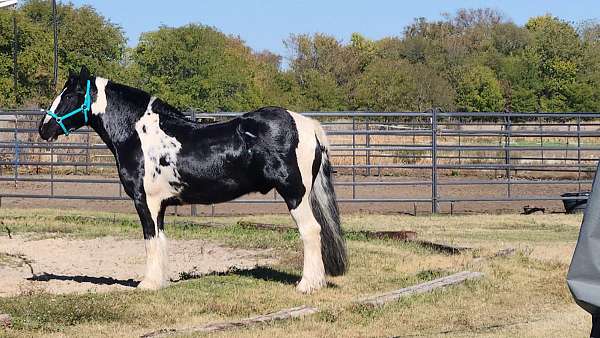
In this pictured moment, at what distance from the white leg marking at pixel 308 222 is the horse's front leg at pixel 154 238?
118 centimetres

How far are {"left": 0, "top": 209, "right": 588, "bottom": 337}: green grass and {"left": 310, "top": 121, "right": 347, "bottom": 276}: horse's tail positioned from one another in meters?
0.22

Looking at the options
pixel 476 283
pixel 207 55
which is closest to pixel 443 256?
pixel 476 283

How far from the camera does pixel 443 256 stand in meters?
10.2

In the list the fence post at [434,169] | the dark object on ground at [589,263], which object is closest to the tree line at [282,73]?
the fence post at [434,169]

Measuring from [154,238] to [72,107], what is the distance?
4.65 feet

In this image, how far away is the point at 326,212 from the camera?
8336 mm

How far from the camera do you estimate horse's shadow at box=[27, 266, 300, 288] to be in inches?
343

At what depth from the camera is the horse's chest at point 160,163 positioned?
836 centimetres

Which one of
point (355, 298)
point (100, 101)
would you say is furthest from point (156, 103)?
point (355, 298)

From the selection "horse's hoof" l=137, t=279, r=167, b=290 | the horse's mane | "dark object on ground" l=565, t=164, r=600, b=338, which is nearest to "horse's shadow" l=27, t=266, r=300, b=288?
"horse's hoof" l=137, t=279, r=167, b=290

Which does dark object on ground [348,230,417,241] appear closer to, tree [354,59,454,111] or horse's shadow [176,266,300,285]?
horse's shadow [176,266,300,285]

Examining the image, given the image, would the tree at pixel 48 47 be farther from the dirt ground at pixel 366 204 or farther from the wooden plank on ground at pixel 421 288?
the wooden plank on ground at pixel 421 288

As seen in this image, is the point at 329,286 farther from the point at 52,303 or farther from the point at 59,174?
the point at 59,174

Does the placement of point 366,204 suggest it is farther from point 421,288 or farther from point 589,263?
point 589,263
